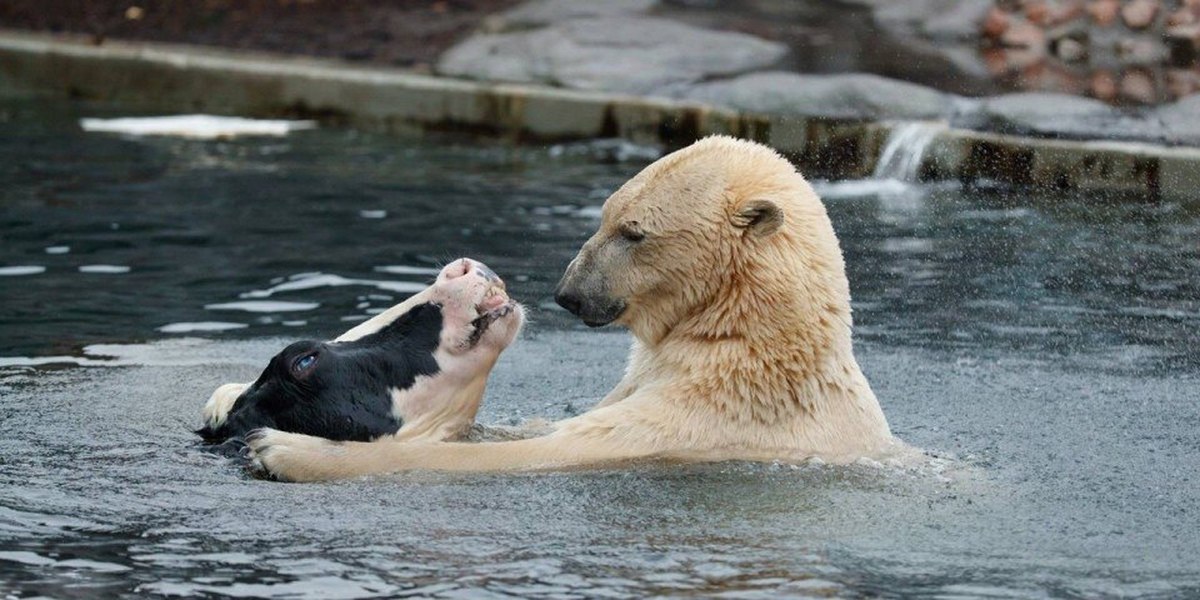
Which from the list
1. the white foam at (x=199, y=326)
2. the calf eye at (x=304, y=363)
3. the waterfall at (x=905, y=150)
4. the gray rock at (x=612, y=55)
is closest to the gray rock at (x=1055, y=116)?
the waterfall at (x=905, y=150)

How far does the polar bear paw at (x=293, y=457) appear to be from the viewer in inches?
213

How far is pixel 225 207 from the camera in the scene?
10867mm

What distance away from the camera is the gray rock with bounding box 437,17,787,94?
13.7 meters

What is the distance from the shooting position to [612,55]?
46.3 ft

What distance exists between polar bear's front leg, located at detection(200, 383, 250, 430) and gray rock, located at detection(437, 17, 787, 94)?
7.83 meters

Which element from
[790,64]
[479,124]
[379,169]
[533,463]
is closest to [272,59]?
[479,124]

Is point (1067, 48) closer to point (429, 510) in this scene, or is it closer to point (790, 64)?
point (790, 64)

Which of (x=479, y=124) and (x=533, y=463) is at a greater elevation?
(x=479, y=124)

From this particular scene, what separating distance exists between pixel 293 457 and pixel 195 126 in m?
8.99

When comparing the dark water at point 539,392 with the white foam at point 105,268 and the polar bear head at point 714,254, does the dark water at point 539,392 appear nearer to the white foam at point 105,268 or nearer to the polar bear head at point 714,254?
the white foam at point 105,268

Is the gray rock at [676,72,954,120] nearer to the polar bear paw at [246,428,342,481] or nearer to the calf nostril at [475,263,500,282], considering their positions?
the calf nostril at [475,263,500,282]

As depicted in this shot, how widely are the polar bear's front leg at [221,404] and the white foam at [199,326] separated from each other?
2.13 m

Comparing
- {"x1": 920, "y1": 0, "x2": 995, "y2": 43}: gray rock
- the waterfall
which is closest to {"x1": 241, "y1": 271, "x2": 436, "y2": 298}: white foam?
the waterfall

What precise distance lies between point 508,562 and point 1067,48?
415 inches
